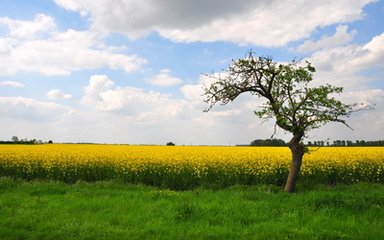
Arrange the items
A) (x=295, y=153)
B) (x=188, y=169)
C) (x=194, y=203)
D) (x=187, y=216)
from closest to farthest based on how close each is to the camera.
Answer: (x=187, y=216), (x=194, y=203), (x=295, y=153), (x=188, y=169)

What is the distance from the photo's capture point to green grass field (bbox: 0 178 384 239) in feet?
30.8

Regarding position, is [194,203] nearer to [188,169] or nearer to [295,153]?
[295,153]

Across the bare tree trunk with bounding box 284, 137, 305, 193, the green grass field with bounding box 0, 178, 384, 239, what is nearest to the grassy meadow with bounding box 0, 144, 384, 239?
the green grass field with bounding box 0, 178, 384, 239

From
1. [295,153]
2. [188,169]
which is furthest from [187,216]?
[188,169]

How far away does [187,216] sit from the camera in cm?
1112

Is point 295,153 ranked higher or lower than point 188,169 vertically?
higher

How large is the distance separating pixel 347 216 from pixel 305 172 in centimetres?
984

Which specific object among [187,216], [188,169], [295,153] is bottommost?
[187,216]

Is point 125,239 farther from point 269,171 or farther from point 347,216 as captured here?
point 269,171

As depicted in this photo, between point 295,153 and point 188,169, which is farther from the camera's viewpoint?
point 188,169

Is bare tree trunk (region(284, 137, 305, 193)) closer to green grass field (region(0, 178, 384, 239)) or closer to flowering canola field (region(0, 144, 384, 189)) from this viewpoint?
green grass field (region(0, 178, 384, 239))

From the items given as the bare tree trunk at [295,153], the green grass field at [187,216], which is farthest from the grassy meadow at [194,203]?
the bare tree trunk at [295,153]

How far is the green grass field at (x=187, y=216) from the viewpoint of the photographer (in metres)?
9.40

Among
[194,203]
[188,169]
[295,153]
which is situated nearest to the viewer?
[194,203]
